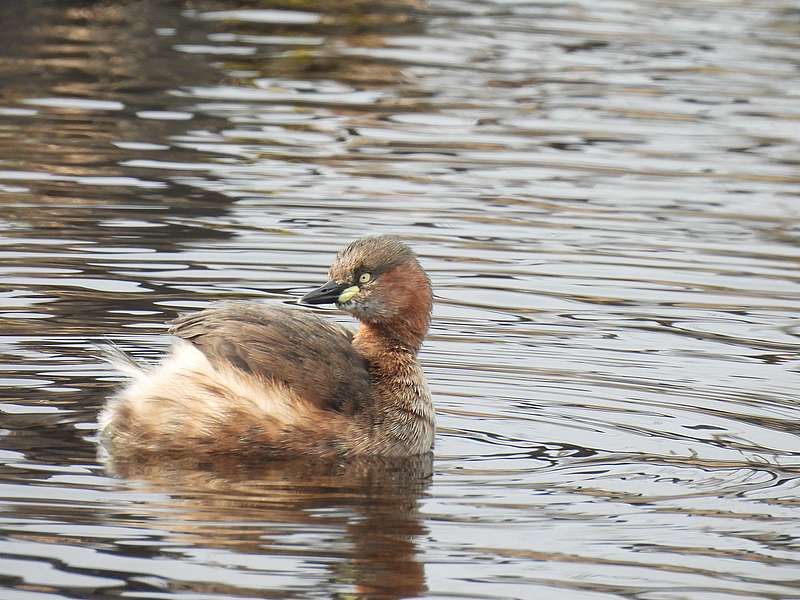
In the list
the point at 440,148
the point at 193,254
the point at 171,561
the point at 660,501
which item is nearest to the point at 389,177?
the point at 440,148

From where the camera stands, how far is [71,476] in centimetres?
684

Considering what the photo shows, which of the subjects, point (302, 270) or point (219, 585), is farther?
point (302, 270)

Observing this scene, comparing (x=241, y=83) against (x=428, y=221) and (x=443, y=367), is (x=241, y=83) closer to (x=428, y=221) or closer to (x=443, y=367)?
(x=428, y=221)

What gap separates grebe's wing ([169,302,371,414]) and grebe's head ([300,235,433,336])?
0.22 metres

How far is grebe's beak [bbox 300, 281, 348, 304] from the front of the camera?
762 centimetres

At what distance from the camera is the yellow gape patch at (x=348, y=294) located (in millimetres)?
7656

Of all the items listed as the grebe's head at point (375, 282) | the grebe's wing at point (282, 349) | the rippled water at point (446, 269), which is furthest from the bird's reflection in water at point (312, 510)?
the grebe's head at point (375, 282)

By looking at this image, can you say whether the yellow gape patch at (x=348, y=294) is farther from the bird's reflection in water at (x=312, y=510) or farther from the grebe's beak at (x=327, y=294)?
the bird's reflection in water at (x=312, y=510)

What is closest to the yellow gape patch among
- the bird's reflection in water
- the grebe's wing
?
the grebe's wing

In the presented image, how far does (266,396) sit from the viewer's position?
7.17 metres

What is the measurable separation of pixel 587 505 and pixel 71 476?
1.97 m

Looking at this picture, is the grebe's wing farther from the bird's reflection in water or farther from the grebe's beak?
the bird's reflection in water

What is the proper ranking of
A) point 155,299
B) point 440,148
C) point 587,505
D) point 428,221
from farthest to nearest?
1. point 440,148
2. point 428,221
3. point 155,299
4. point 587,505

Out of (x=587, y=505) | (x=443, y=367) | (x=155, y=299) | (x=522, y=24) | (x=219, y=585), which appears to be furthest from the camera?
(x=522, y=24)
